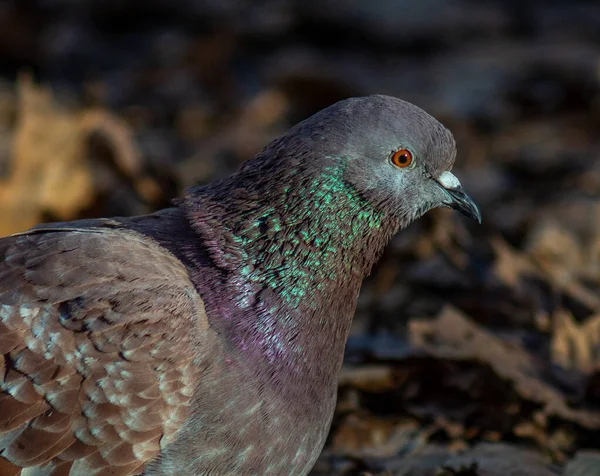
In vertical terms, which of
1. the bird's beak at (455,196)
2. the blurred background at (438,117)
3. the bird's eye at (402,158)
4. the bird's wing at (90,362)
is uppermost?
the bird's eye at (402,158)

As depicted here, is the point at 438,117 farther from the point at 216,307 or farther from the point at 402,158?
the point at 216,307

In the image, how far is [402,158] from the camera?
3.81 m

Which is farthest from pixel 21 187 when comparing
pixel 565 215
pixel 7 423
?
pixel 565 215

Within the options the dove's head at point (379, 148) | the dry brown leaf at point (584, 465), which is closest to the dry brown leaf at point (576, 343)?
the dry brown leaf at point (584, 465)

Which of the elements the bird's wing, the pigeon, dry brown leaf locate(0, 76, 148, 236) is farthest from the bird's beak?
dry brown leaf locate(0, 76, 148, 236)

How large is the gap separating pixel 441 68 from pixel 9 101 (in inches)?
143

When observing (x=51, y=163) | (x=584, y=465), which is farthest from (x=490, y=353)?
(x=51, y=163)

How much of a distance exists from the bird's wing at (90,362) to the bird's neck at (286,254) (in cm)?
22

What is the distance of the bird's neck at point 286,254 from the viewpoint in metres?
3.66

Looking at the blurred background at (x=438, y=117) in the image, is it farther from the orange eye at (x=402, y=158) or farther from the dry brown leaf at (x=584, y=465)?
the orange eye at (x=402, y=158)

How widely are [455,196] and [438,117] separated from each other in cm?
371

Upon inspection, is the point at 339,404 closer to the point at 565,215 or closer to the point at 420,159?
the point at 420,159

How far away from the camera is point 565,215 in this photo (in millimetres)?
6270

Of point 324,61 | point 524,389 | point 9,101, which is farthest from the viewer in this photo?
point 324,61
